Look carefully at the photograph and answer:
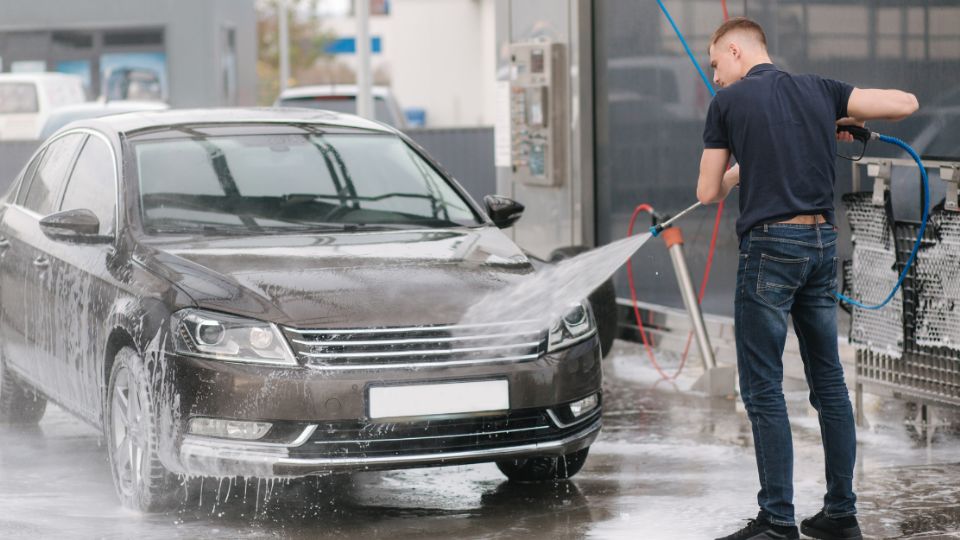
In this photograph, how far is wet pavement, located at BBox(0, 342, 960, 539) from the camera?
6324mm

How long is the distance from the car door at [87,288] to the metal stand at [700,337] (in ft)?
11.1

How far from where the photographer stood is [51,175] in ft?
27.1

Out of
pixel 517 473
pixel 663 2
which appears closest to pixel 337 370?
pixel 517 473

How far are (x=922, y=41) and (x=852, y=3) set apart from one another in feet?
2.17

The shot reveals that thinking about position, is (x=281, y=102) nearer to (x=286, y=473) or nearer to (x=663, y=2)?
(x=663, y=2)

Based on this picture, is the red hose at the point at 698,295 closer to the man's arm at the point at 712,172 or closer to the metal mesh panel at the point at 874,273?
the metal mesh panel at the point at 874,273

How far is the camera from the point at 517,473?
710cm

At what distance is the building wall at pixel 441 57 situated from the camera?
5922cm

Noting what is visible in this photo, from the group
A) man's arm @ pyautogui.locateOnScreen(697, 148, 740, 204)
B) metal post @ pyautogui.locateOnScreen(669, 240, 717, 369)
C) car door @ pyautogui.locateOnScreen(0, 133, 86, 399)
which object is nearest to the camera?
man's arm @ pyautogui.locateOnScreen(697, 148, 740, 204)

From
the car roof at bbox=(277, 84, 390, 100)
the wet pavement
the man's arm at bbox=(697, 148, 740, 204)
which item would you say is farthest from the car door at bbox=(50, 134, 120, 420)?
the car roof at bbox=(277, 84, 390, 100)

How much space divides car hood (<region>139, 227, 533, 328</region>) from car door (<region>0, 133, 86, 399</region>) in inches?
41.5

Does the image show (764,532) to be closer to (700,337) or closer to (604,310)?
(700,337)

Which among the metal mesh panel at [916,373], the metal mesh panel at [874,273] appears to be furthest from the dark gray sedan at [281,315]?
the metal mesh panel at [916,373]

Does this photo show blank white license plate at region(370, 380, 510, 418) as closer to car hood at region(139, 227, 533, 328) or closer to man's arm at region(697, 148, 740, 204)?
car hood at region(139, 227, 533, 328)
